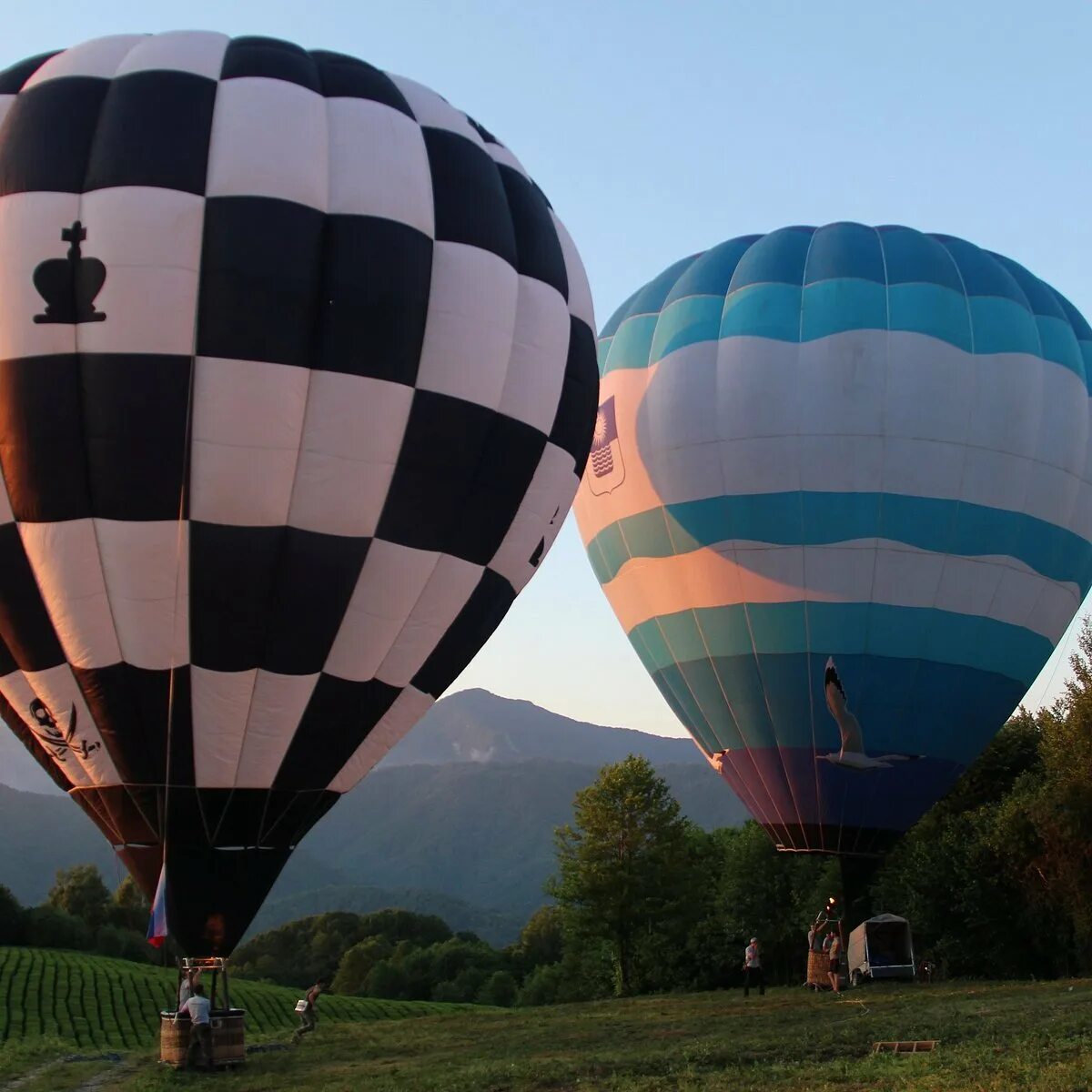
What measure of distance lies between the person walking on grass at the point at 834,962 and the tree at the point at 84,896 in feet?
175

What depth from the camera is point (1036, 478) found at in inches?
728

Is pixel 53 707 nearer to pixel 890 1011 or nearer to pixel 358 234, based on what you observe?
pixel 358 234

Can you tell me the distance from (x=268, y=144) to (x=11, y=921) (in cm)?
4696

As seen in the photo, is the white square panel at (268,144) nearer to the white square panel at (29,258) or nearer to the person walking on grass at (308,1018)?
the white square panel at (29,258)

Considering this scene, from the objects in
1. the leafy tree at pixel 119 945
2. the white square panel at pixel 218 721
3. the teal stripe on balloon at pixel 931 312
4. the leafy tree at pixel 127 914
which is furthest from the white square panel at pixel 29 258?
the leafy tree at pixel 127 914

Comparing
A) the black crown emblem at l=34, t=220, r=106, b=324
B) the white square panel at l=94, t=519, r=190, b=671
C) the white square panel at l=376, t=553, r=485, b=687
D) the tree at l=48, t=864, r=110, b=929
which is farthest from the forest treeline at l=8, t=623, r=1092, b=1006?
the tree at l=48, t=864, r=110, b=929

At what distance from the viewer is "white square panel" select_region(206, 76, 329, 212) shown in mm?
11312

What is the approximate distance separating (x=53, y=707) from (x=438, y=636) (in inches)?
135

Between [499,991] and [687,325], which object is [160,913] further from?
[499,991]

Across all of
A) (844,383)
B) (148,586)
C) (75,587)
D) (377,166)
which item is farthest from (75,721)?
(844,383)

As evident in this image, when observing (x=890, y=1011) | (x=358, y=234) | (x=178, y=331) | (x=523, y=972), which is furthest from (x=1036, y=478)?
(x=523, y=972)

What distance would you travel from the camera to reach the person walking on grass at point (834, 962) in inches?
668

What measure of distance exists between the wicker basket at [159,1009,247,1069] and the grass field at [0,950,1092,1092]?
171 millimetres

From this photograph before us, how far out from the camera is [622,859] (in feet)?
95.8
